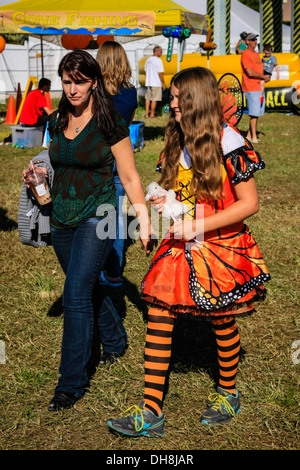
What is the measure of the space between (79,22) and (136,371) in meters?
9.59

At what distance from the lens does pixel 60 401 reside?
3061 mm

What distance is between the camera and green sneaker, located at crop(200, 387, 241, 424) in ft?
9.67

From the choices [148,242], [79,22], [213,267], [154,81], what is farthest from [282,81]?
[213,267]

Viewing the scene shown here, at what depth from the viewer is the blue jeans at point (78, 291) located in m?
2.89

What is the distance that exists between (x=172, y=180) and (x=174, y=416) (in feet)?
4.39

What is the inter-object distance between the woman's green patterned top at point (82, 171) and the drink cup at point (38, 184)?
0.30ft

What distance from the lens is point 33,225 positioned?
3330 mm

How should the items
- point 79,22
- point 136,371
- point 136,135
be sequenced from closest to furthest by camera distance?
point 136,371
point 136,135
point 79,22

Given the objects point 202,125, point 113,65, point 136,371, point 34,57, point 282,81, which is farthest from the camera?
point 34,57

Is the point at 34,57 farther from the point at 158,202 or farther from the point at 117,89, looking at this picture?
the point at 158,202

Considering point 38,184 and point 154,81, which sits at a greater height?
point 154,81

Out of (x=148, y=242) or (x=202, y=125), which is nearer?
(x=202, y=125)

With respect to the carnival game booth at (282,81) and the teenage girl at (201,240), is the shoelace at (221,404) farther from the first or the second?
the carnival game booth at (282,81)
